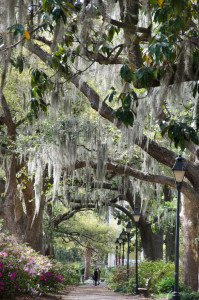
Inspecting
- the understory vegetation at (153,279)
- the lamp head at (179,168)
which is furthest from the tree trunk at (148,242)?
the lamp head at (179,168)

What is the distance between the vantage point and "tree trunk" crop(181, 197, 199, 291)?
11.5 m

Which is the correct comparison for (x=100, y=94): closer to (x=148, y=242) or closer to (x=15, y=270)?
(x=15, y=270)

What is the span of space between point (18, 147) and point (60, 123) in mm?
1388

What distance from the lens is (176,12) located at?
14.9 feet

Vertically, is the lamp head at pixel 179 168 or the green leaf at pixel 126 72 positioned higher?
the green leaf at pixel 126 72

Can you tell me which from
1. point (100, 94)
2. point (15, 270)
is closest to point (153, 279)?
point (100, 94)

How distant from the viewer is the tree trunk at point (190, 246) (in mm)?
11547

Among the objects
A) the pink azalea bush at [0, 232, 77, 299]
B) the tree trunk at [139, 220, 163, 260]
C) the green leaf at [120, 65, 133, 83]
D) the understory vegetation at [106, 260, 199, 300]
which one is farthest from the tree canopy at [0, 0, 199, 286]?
the pink azalea bush at [0, 232, 77, 299]

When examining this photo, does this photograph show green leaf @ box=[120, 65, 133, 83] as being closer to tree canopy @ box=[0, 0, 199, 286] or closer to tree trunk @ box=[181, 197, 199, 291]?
tree canopy @ box=[0, 0, 199, 286]

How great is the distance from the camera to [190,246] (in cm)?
1172

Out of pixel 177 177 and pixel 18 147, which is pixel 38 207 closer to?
pixel 18 147

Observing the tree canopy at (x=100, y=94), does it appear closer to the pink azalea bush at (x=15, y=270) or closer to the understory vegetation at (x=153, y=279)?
the understory vegetation at (x=153, y=279)

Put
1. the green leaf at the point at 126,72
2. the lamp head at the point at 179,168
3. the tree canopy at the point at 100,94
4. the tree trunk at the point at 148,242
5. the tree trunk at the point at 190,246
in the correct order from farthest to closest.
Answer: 1. the tree trunk at the point at 148,242
2. the tree trunk at the point at 190,246
3. the lamp head at the point at 179,168
4. the tree canopy at the point at 100,94
5. the green leaf at the point at 126,72

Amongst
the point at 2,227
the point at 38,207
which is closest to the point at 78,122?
the point at 38,207
